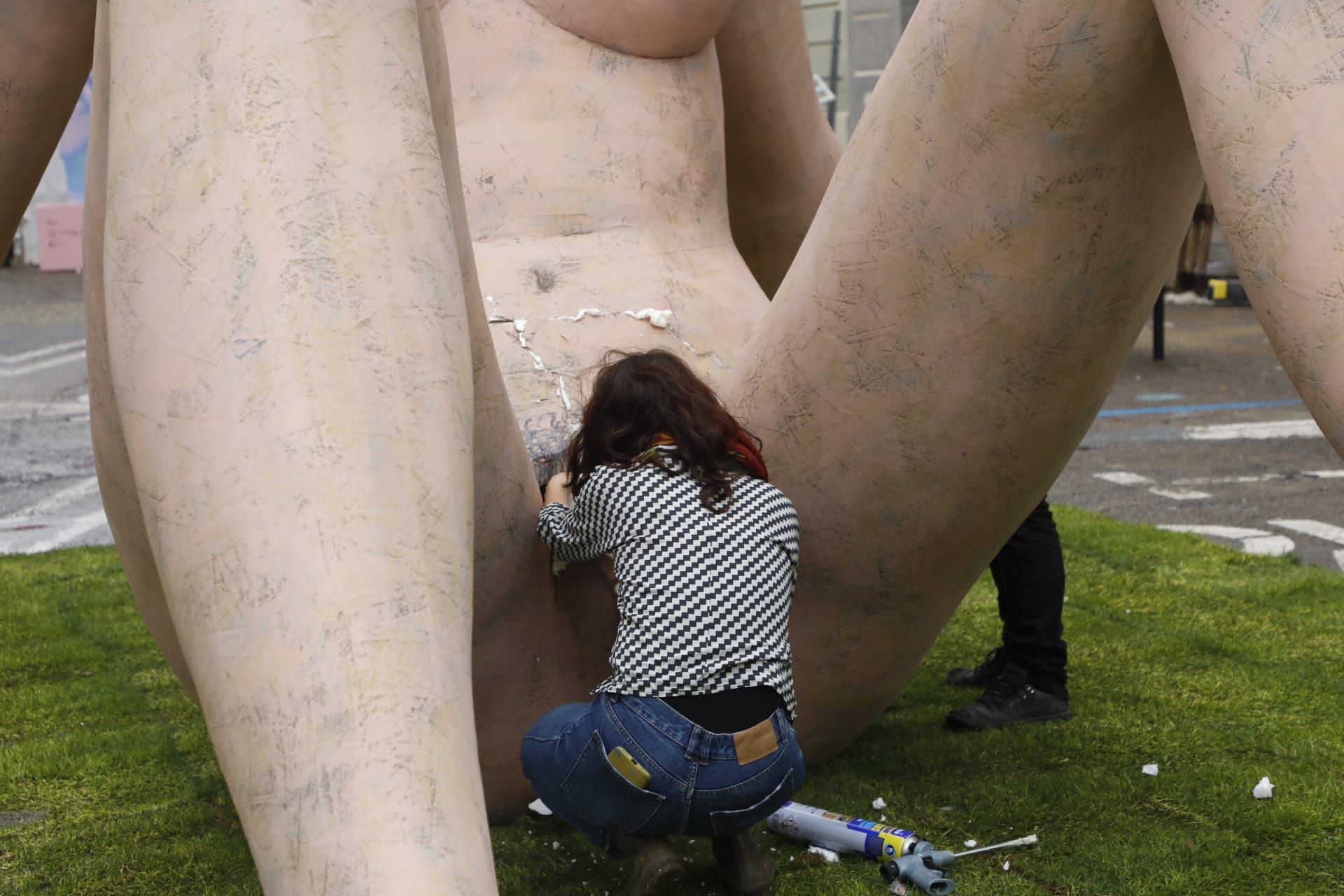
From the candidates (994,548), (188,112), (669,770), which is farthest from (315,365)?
(994,548)

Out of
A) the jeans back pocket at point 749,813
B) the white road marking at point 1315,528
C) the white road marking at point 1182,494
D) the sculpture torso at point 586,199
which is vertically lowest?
the white road marking at point 1182,494

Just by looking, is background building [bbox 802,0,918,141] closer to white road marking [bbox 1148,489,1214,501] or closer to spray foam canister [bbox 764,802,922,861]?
white road marking [bbox 1148,489,1214,501]

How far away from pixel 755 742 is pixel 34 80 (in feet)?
4.60

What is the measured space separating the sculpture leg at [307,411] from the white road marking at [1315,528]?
16.1 ft

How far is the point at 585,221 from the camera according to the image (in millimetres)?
2832

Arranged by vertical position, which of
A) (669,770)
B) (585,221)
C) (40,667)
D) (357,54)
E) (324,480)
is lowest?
(40,667)

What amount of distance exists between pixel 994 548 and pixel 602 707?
0.69 metres

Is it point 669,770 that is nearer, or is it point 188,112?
point 188,112

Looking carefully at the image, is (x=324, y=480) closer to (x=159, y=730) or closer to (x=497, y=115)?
(x=497, y=115)

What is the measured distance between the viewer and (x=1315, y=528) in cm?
588

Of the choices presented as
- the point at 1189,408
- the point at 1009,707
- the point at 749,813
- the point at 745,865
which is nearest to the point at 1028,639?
the point at 1009,707

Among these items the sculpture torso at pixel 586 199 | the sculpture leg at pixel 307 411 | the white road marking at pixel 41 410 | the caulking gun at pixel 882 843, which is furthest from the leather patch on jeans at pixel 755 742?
the white road marking at pixel 41 410

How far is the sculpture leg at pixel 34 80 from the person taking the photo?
2.02 metres

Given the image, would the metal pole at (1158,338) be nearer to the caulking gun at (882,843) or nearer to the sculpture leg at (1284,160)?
the caulking gun at (882,843)
